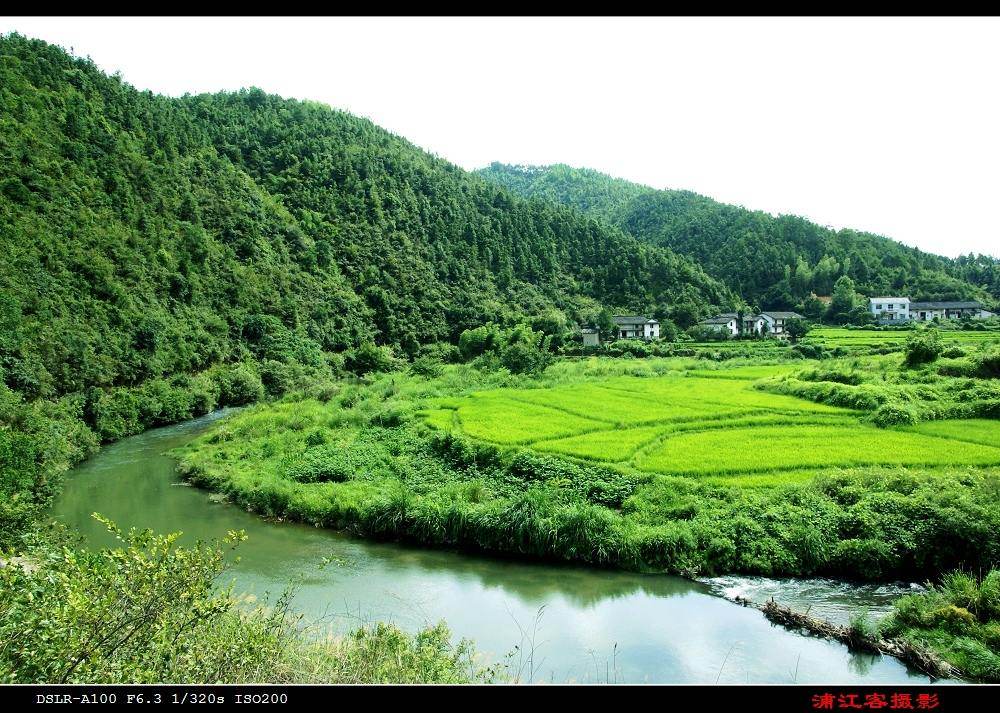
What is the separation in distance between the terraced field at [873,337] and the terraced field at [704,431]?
12.4 metres

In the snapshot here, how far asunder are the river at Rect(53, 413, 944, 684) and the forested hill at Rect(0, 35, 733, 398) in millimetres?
12345

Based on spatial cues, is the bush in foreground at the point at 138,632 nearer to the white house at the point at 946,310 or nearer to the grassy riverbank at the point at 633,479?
the grassy riverbank at the point at 633,479

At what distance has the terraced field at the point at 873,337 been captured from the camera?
97.5ft

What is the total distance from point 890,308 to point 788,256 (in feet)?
47.3

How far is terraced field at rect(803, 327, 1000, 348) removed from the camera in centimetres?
2972

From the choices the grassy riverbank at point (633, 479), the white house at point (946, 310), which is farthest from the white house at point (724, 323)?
the grassy riverbank at point (633, 479)

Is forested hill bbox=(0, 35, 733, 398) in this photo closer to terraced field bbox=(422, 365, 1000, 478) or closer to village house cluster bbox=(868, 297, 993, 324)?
village house cluster bbox=(868, 297, 993, 324)

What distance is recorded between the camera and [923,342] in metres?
23.2

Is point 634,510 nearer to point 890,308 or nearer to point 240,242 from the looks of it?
point 240,242

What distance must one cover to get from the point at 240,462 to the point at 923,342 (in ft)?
69.4

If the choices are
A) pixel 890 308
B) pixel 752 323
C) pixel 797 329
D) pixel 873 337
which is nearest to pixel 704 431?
pixel 873 337

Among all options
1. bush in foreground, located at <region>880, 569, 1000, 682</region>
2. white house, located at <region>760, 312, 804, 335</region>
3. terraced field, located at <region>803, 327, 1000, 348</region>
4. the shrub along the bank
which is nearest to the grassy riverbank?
the shrub along the bank

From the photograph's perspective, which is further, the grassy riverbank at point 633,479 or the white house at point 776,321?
the white house at point 776,321
